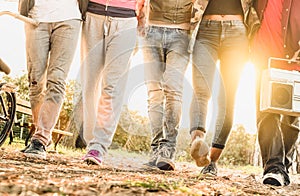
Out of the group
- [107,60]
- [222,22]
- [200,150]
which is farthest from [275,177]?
[107,60]

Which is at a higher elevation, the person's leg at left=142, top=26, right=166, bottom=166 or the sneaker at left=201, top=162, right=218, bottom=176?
the person's leg at left=142, top=26, right=166, bottom=166

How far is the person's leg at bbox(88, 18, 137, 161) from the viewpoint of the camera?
403 centimetres

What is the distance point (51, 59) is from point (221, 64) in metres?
1.38

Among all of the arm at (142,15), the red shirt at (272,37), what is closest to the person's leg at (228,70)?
the red shirt at (272,37)

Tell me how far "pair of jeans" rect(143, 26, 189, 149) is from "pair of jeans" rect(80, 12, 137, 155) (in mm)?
233

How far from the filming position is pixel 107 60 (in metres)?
4.12

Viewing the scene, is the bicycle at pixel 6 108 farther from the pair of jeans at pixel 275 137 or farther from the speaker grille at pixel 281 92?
the speaker grille at pixel 281 92

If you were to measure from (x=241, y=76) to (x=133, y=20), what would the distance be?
100 centimetres

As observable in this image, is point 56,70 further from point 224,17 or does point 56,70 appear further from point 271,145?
point 271,145

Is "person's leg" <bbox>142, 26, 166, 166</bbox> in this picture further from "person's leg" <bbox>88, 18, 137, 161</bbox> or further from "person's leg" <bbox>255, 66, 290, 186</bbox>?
"person's leg" <bbox>255, 66, 290, 186</bbox>

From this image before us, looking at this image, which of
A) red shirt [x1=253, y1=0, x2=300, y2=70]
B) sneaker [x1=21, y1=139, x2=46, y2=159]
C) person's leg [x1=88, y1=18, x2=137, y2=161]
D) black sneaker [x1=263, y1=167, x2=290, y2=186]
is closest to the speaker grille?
red shirt [x1=253, y1=0, x2=300, y2=70]

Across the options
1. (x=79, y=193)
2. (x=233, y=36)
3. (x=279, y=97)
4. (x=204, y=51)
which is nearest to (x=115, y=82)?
(x=204, y=51)

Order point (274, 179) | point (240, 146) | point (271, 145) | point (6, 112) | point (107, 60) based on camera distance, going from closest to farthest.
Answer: point (274, 179) < point (271, 145) < point (107, 60) < point (6, 112) < point (240, 146)

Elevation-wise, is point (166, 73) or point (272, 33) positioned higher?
point (272, 33)
